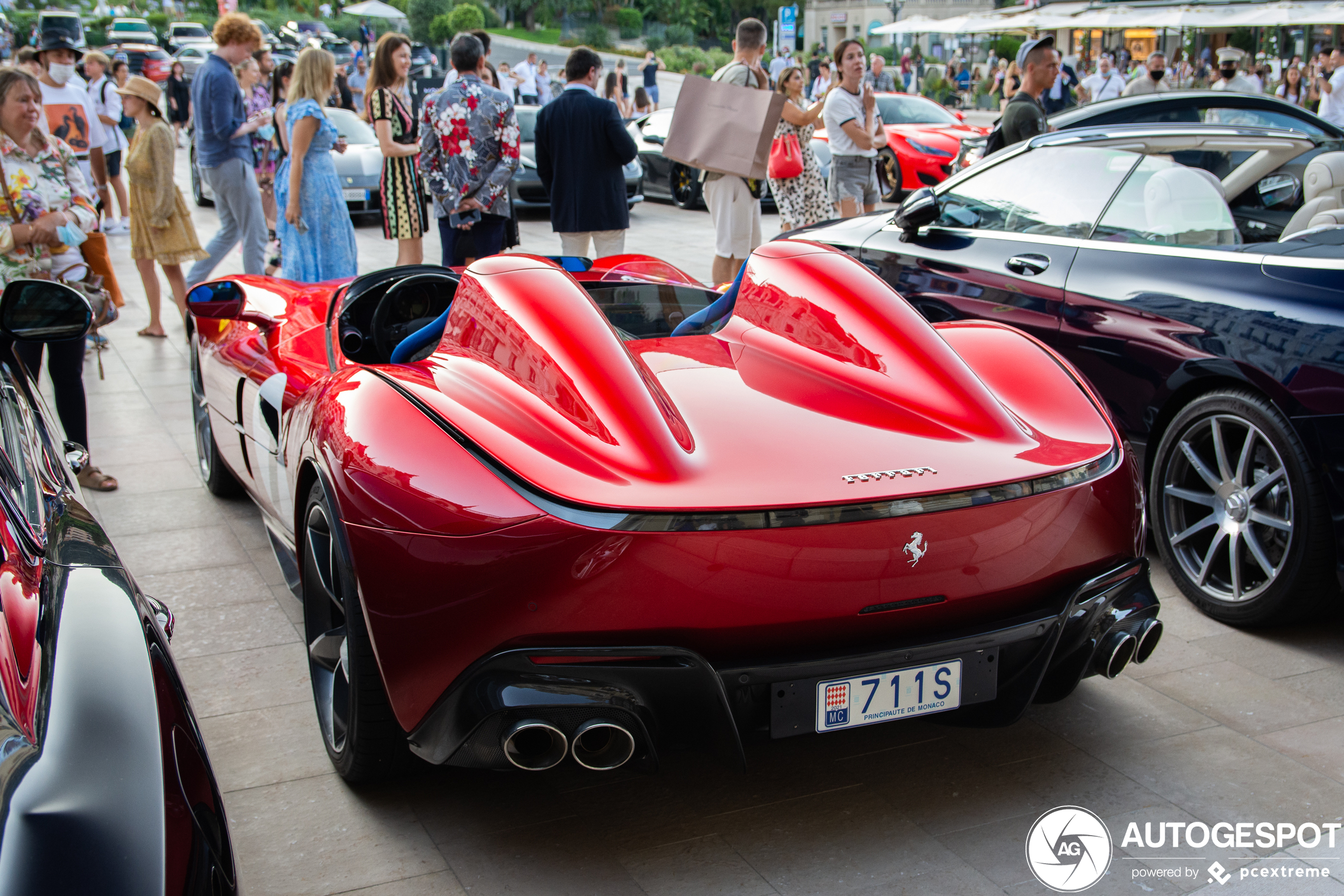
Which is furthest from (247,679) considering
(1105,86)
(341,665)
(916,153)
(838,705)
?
(1105,86)

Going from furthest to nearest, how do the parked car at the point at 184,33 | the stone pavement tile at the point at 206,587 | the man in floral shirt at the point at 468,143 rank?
the parked car at the point at 184,33 < the man in floral shirt at the point at 468,143 < the stone pavement tile at the point at 206,587

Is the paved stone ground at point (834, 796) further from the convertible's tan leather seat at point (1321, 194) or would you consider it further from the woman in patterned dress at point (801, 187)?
the woman in patterned dress at point (801, 187)

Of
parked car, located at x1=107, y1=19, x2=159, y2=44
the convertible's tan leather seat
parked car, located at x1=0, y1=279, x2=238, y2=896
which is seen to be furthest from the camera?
parked car, located at x1=107, y1=19, x2=159, y2=44

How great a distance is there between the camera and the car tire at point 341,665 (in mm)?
2574

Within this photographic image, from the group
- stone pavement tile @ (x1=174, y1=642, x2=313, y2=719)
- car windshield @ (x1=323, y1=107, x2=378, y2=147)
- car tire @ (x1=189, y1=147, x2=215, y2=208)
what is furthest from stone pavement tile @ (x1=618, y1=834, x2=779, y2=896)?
car tire @ (x1=189, y1=147, x2=215, y2=208)

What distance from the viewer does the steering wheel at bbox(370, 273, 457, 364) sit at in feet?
12.6

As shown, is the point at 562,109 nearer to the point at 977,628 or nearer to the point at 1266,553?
the point at 1266,553

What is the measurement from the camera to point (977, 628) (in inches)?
96.7

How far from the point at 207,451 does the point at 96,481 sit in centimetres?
56

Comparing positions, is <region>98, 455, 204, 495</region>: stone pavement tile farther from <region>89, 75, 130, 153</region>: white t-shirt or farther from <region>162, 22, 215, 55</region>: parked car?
<region>162, 22, 215, 55</region>: parked car

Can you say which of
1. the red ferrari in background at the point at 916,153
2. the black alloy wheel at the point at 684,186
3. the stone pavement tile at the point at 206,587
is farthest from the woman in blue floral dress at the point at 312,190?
the black alloy wheel at the point at 684,186

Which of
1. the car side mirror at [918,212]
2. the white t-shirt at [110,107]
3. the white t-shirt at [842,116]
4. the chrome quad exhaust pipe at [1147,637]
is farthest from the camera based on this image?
the white t-shirt at [110,107]

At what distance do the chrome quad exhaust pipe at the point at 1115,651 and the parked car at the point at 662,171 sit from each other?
1246 cm

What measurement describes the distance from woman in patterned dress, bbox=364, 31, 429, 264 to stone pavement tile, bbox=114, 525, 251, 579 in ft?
10.6
